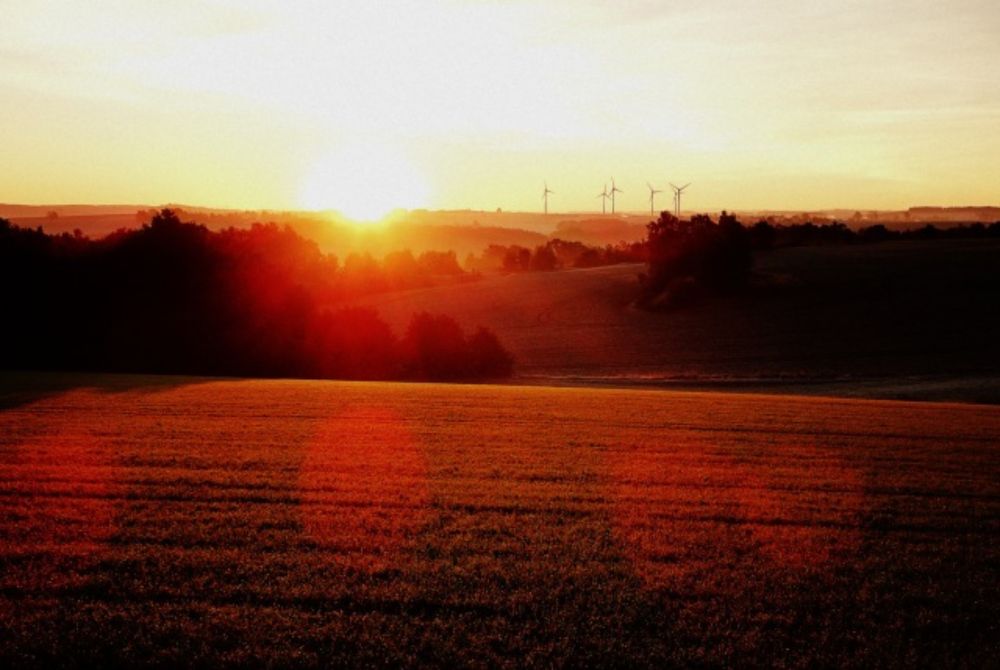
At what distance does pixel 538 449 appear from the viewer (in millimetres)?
17547

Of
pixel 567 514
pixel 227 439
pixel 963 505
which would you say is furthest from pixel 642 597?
pixel 227 439

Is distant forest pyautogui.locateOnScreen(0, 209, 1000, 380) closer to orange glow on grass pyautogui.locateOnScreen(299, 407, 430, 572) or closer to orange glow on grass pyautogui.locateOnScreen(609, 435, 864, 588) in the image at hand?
orange glow on grass pyautogui.locateOnScreen(299, 407, 430, 572)

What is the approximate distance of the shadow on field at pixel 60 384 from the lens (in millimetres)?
26016

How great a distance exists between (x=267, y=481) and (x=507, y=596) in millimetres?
6303

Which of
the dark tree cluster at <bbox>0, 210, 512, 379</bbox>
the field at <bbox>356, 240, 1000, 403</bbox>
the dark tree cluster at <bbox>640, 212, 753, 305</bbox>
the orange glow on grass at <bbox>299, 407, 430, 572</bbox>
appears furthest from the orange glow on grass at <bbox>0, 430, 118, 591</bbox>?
the dark tree cluster at <bbox>640, 212, 753, 305</bbox>

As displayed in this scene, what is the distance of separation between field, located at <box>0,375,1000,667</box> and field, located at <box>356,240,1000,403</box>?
2509 centimetres

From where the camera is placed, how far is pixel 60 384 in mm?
30281

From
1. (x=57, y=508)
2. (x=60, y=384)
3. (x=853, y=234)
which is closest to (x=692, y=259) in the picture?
(x=853, y=234)

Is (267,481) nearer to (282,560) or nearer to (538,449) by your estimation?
(282,560)

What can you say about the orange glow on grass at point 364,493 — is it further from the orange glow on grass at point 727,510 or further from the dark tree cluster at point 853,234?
the dark tree cluster at point 853,234

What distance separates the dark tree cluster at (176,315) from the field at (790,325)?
10.3 meters

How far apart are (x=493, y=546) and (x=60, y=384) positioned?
990 inches

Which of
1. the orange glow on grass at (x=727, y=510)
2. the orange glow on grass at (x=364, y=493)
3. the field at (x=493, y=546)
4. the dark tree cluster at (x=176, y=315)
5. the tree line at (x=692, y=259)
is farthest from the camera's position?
Result: the tree line at (x=692, y=259)

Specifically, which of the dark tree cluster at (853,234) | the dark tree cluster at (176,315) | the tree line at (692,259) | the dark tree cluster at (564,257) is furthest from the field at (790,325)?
the dark tree cluster at (564,257)
